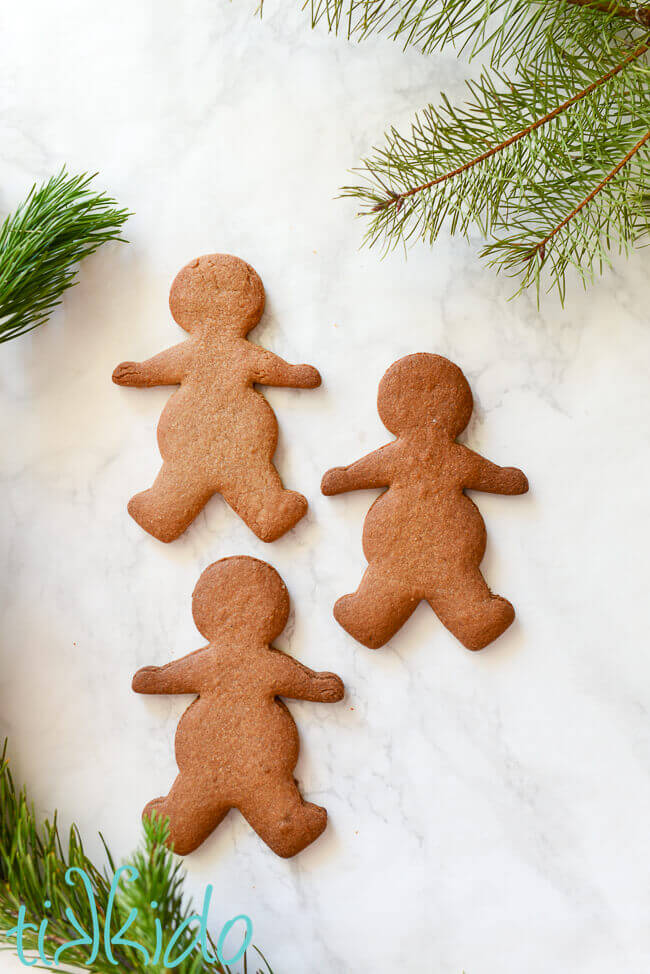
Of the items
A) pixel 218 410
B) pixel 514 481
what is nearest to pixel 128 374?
pixel 218 410

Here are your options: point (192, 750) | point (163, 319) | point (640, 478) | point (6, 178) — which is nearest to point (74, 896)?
point (192, 750)

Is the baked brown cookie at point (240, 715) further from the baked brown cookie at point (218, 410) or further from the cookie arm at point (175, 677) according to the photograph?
the baked brown cookie at point (218, 410)

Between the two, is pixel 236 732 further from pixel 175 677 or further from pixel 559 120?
pixel 559 120

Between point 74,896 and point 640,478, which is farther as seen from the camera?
point 640,478

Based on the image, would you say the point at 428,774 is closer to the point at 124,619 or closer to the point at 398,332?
the point at 124,619

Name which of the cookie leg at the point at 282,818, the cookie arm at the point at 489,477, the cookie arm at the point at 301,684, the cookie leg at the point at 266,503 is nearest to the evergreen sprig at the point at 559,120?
the cookie arm at the point at 489,477

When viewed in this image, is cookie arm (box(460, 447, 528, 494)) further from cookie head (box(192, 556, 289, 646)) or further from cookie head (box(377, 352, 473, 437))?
cookie head (box(192, 556, 289, 646))
